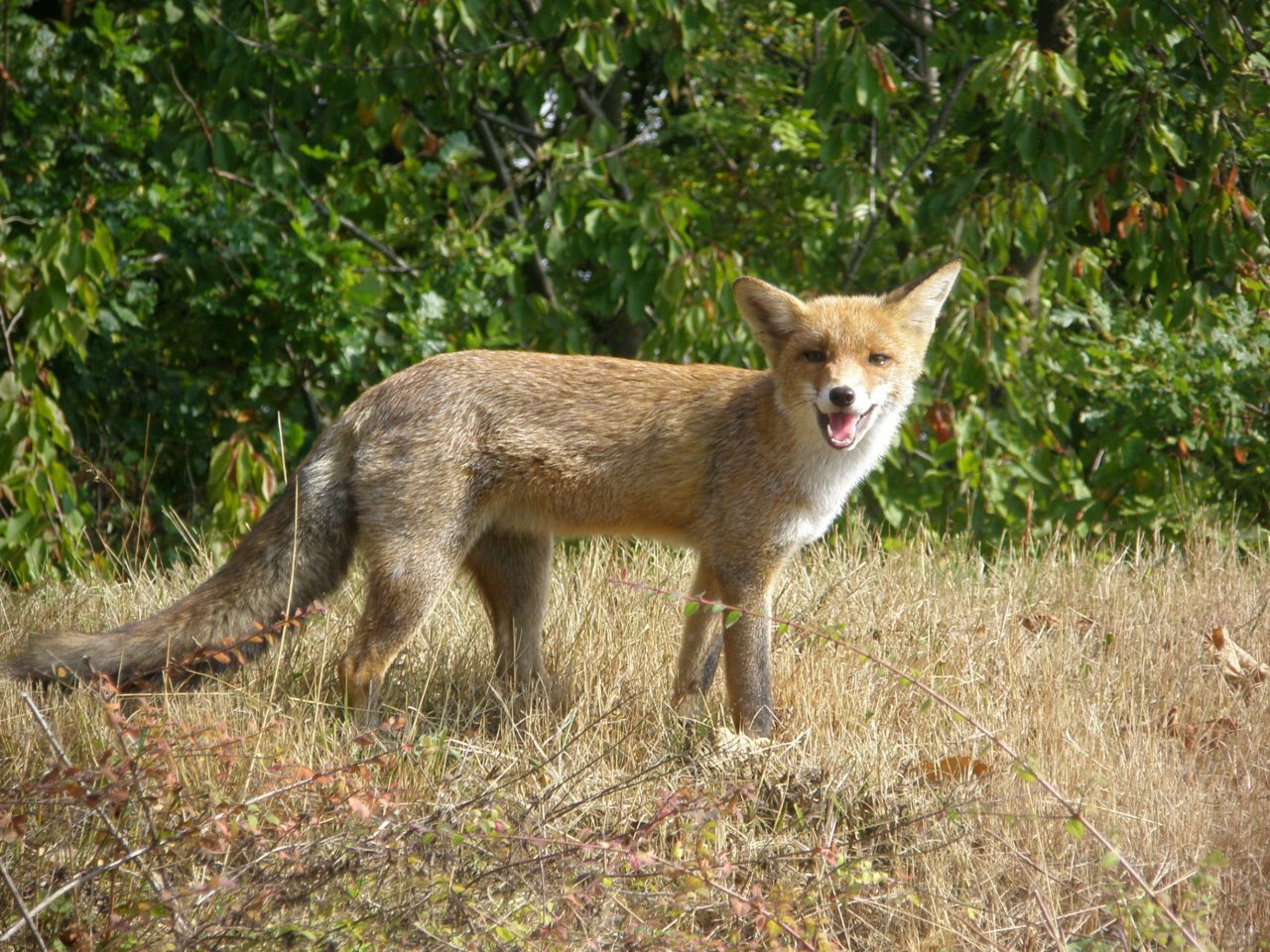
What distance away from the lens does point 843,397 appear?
16.6ft

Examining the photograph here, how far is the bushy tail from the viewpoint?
4.98m

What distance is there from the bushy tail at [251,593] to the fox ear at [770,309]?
5.62ft

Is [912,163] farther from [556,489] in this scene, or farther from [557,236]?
[556,489]

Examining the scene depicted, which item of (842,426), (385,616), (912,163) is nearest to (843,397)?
(842,426)

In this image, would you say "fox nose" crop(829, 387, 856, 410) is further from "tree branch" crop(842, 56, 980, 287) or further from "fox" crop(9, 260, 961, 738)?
"tree branch" crop(842, 56, 980, 287)

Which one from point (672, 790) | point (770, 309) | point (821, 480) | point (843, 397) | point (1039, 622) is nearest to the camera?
point (672, 790)

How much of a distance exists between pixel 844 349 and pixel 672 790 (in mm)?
1835

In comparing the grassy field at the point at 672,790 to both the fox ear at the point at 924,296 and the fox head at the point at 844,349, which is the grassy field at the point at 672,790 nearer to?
the fox head at the point at 844,349

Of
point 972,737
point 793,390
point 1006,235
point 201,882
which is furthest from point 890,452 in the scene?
point 201,882

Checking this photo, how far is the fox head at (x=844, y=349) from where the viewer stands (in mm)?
5148

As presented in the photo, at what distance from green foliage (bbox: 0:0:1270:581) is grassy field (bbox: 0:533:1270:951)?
1819mm

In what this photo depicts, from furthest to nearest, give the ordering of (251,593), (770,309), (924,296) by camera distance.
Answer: (924,296), (770,309), (251,593)

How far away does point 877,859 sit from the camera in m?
4.32

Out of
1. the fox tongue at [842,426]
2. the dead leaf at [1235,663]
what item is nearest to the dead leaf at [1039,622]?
the dead leaf at [1235,663]
